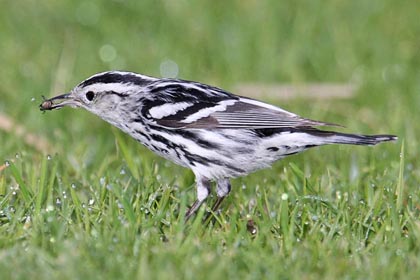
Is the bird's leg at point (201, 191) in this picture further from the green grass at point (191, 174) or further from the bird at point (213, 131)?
the green grass at point (191, 174)

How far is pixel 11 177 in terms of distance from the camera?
5.86 meters

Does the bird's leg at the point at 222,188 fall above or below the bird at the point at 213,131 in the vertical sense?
below

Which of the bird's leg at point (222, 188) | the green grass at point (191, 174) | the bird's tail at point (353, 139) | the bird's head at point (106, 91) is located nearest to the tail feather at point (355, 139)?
the bird's tail at point (353, 139)

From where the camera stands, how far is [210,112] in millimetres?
5492

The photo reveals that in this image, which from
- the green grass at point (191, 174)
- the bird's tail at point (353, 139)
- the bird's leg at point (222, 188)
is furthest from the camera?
the bird's leg at point (222, 188)

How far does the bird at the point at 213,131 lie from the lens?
5.38 meters

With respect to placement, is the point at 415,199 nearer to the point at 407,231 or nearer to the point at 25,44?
the point at 407,231

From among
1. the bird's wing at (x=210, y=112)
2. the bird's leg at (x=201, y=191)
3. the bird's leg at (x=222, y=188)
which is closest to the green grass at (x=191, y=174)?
the bird's leg at (x=222, y=188)

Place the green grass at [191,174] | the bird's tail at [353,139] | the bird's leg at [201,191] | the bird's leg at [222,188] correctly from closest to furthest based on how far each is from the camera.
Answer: the green grass at [191,174] < the bird's tail at [353,139] < the bird's leg at [201,191] < the bird's leg at [222,188]

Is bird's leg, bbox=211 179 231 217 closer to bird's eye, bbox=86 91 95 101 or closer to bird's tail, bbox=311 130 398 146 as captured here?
bird's tail, bbox=311 130 398 146

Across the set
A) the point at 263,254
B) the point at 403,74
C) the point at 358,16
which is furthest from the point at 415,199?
the point at 358,16

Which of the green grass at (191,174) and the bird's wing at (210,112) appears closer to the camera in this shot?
the green grass at (191,174)

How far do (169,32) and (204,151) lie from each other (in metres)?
4.11

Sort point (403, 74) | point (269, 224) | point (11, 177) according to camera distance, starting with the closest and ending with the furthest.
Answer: point (269, 224), point (11, 177), point (403, 74)
